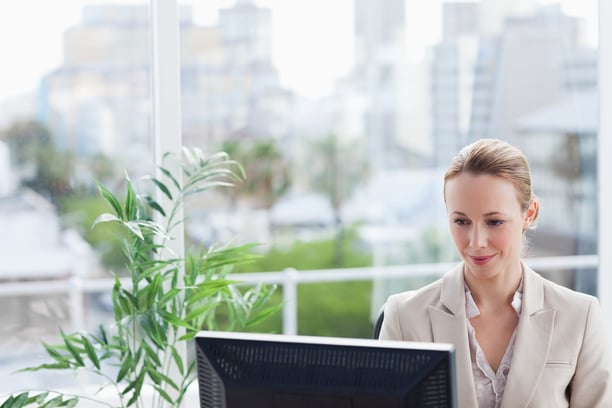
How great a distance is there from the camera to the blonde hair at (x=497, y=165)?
2.03m

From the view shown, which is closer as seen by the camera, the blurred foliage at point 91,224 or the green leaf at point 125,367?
the green leaf at point 125,367

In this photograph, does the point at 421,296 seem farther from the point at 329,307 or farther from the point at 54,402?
the point at 329,307

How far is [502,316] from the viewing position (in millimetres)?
2107

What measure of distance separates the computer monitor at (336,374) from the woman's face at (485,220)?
745mm

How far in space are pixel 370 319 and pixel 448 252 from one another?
1002 mm

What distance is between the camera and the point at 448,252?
5.03 m

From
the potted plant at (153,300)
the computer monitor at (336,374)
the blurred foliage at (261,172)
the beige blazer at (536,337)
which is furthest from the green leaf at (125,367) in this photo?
the blurred foliage at (261,172)

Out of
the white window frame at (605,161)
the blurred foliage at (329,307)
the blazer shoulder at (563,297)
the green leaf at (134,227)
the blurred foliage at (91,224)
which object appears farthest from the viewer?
the blurred foliage at (329,307)

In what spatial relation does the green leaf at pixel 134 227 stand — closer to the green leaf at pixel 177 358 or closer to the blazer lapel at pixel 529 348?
the green leaf at pixel 177 358

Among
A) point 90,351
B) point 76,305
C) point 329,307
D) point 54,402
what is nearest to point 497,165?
point 90,351

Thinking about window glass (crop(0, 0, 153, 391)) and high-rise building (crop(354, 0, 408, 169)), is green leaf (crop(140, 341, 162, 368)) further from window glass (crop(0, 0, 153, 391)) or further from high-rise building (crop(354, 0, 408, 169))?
high-rise building (crop(354, 0, 408, 169))

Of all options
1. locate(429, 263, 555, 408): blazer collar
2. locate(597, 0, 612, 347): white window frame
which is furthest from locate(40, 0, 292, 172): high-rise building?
locate(429, 263, 555, 408): blazer collar

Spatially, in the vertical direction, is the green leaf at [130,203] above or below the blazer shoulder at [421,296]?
above

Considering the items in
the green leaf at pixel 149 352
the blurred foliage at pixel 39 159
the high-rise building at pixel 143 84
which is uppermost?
the high-rise building at pixel 143 84
